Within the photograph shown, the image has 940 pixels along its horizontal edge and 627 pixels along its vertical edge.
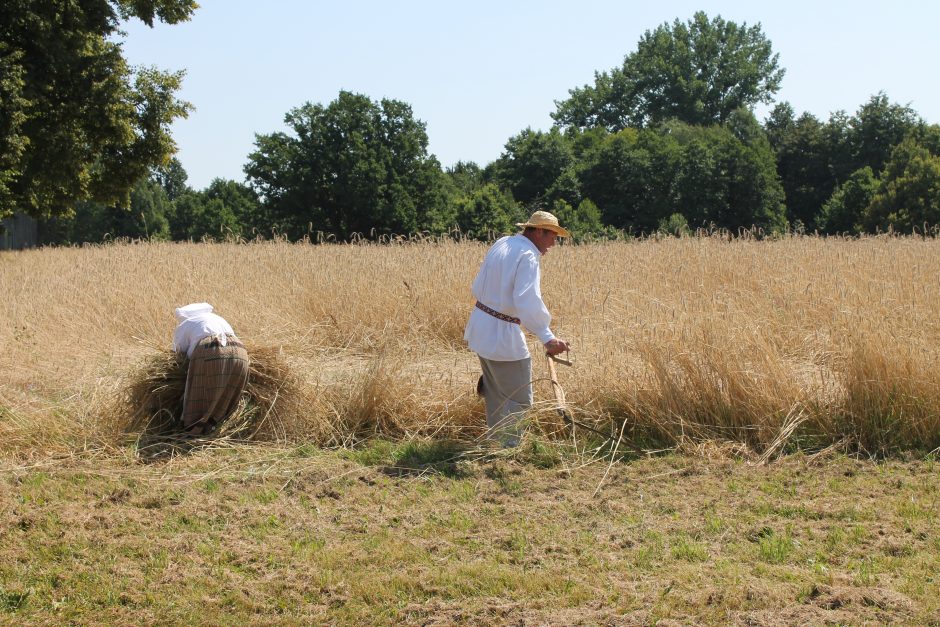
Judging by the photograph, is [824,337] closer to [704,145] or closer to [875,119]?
[704,145]

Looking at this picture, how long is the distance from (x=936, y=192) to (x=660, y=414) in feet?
103

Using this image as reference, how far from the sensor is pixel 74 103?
1588 cm

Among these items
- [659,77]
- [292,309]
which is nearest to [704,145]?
[659,77]

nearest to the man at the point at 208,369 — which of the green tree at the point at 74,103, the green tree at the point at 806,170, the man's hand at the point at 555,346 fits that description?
the man's hand at the point at 555,346

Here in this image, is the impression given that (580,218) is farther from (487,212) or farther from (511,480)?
(511,480)

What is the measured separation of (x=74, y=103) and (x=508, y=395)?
1298 cm

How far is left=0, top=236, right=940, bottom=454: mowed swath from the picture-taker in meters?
6.41

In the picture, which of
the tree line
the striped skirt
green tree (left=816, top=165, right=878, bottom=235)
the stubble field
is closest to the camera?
the stubble field

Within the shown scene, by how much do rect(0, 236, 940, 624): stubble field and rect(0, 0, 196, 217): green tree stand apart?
5.79 metres

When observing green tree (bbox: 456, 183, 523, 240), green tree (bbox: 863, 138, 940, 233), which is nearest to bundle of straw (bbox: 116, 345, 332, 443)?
green tree (bbox: 456, 183, 523, 240)

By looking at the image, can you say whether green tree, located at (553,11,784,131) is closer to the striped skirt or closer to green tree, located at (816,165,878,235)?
green tree, located at (816,165,878,235)

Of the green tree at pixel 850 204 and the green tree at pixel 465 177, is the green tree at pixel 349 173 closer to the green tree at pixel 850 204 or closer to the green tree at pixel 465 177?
the green tree at pixel 465 177

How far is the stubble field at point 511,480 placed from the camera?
12.7 ft

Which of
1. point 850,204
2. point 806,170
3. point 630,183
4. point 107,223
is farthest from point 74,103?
point 107,223
